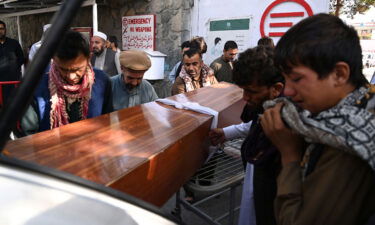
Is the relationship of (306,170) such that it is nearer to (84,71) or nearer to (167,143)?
(167,143)

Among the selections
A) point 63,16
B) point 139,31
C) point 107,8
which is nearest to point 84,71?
point 63,16

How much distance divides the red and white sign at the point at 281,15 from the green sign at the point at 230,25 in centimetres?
37

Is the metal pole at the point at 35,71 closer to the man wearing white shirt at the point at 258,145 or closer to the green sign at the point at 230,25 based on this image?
the man wearing white shirt at the point at 258,145

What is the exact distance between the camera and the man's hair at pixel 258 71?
1.44 metres

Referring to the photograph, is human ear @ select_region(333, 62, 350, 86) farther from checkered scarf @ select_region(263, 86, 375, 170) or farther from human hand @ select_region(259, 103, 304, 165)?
human hand @ select_region(259, 103, 304, 165)

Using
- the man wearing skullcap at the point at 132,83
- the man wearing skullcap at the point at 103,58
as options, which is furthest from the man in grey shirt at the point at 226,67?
the man wearing skullcap at the point at 132,83

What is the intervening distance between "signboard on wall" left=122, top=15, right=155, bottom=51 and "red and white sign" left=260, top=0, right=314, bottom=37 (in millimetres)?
2802

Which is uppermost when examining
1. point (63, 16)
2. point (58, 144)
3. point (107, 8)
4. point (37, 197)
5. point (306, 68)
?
point (107, 8)

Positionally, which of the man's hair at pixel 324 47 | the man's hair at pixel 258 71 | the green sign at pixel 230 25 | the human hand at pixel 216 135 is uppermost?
the green sign at pixel 230 25

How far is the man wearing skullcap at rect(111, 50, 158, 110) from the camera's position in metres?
2.54

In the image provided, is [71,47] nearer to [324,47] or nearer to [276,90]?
[276,90]

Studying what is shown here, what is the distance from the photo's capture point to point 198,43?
4.55m

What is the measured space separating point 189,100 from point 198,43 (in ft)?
8.45

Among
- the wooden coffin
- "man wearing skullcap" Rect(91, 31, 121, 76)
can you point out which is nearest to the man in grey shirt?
"man wearing skullcap" Rect(91, 31, 121, 76)
